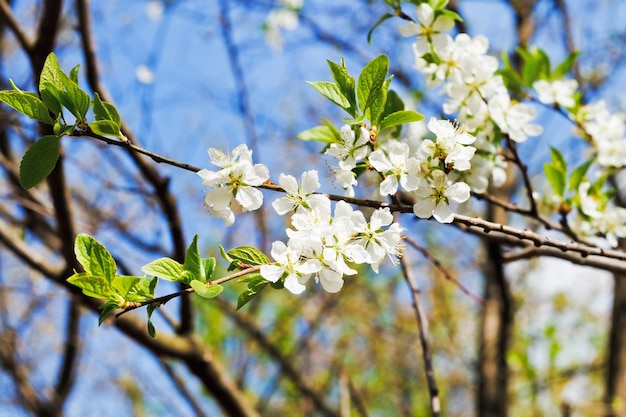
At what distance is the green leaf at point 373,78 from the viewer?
0.88 metres

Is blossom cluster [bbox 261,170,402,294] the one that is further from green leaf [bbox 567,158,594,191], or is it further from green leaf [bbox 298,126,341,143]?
green leaf [bbox 567,158,594,191]

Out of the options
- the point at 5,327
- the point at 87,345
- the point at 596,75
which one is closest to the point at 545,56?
the point at 596,75

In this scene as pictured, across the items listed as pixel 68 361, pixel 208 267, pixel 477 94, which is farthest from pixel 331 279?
pixel 68 361

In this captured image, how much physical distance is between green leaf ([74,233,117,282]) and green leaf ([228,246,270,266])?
0.53 feet

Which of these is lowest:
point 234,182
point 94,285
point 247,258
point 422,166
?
point 94,285

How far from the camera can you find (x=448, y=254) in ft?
19.4

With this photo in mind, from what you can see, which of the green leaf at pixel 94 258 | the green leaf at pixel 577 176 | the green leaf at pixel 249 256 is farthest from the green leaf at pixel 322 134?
the green leaf at pixel 577 176

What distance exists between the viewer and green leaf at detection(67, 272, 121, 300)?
0.79m

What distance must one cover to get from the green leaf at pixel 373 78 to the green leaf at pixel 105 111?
1.14 ft

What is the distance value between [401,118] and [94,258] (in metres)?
0.49

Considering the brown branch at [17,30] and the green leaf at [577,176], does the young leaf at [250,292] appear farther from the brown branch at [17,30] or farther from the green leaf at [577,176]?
the brown branch at [17,30]

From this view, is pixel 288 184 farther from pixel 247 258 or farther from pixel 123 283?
pixel 123 283

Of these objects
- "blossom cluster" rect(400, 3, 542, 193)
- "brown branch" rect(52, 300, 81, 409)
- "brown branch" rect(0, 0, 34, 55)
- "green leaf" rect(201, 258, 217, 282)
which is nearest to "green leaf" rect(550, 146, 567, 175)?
"blossom cluster" rect(400, 3, 542, 193)

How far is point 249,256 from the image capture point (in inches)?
33.4
